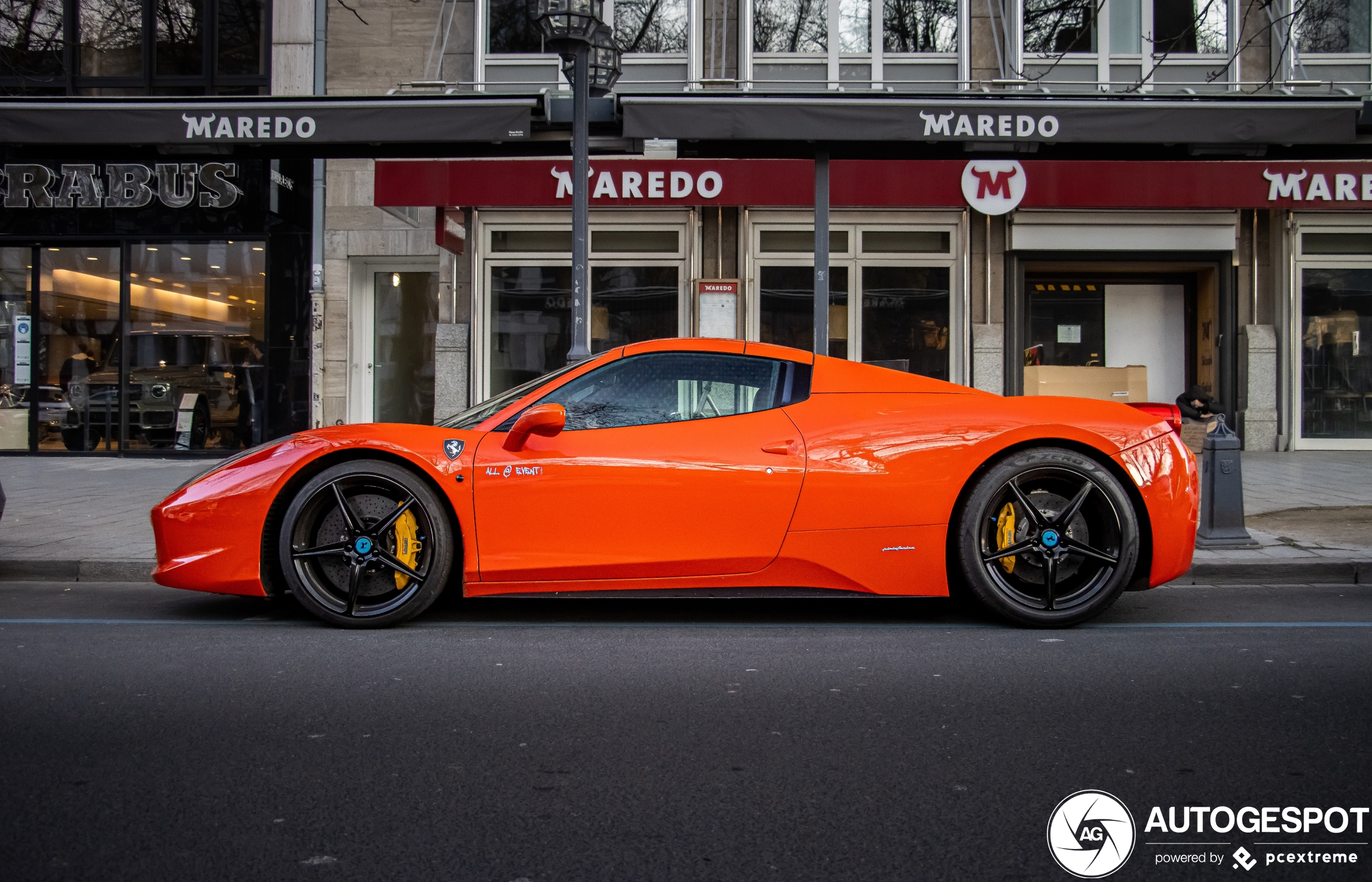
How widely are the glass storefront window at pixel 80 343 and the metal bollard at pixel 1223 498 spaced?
45.1 feet

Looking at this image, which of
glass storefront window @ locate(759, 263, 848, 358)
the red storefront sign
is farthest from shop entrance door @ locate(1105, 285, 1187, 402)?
glass storefront window @ locate(759, 263, 848, 358)

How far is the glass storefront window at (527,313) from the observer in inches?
582

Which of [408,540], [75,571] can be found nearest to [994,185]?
[408,540]

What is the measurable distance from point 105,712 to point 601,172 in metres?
11.2

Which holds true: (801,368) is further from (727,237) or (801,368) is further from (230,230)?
(230,230)

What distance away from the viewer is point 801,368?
4938 mm

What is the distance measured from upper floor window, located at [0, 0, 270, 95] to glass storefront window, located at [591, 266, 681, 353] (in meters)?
5.78

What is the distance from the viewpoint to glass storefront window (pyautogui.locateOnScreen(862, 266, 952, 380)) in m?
14.6

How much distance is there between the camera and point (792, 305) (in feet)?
48.0

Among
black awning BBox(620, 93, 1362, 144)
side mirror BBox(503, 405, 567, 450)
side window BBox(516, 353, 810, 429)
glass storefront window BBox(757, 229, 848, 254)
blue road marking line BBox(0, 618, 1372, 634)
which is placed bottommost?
blue road marking line BBox(0, 618, 1372, 634)

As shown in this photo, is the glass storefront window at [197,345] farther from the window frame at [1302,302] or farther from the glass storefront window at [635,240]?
the window frame at [1302,302]

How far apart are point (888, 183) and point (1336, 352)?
6894mm

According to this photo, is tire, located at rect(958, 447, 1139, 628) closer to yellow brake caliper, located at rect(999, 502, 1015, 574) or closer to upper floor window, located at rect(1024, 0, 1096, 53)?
yellow brake caliper, located at rect(999, 502, 1015, 574)

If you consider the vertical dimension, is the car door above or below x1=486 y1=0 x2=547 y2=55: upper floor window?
below
